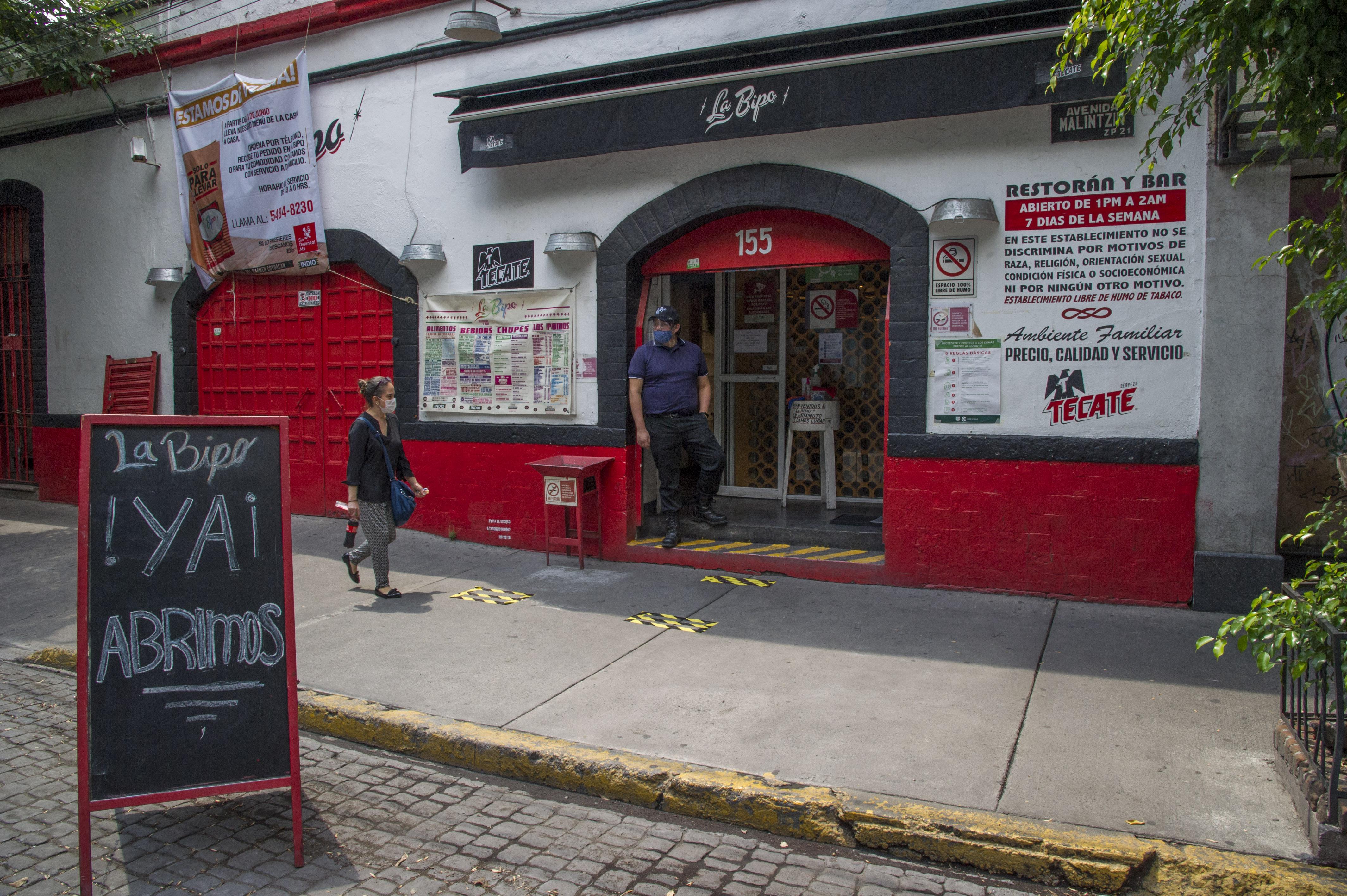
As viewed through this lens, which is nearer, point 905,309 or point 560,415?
point 905,309

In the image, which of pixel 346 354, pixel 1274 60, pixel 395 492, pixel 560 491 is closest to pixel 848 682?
pixel 560 491

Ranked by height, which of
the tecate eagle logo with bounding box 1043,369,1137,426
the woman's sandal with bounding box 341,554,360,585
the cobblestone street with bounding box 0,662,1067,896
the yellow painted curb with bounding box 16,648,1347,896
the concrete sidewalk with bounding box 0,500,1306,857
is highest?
the tecate eagle logo with bounding box 1043,369,1137,426

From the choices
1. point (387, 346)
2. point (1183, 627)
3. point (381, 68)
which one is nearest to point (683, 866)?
point (1183, 627)

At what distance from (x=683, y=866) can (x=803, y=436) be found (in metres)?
6.39

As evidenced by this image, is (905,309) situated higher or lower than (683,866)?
higher

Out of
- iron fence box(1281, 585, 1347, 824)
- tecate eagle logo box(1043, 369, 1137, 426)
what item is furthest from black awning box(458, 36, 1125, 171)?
iron fence box(1281, 585, 1347, 824)

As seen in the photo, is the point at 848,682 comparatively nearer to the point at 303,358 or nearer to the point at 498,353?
the point at 498,353

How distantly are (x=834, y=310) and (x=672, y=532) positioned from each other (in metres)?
3.00

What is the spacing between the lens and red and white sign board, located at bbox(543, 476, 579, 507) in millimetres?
7879

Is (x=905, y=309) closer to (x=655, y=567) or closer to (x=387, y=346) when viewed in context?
(x=655, y=567)

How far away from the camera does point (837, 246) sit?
301 inches

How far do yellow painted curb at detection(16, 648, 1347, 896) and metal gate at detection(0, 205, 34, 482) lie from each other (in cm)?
1032

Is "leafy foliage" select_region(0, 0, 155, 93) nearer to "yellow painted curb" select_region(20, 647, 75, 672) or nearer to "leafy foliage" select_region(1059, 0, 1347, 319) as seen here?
"yellow painted curb" select_region(20, 647, 75, 672)

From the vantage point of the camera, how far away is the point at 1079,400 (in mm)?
6621
